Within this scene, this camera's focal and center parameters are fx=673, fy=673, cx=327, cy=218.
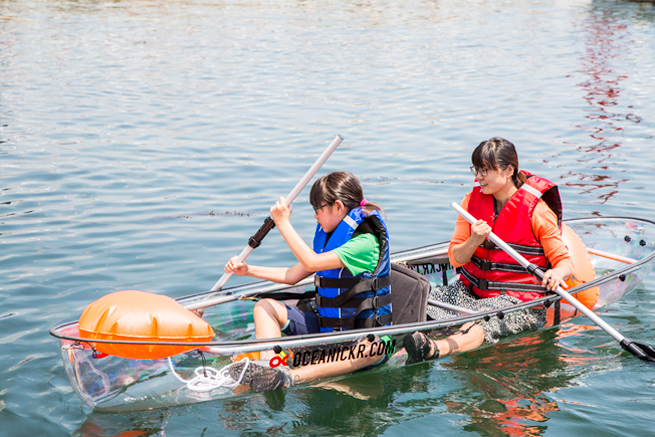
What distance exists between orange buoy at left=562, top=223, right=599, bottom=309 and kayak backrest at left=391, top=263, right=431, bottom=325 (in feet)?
3.78

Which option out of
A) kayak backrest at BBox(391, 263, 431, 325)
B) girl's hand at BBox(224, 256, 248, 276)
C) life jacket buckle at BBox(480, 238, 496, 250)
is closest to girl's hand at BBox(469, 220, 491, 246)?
life jacket buckle at BBox(480, 238, 496, 250)

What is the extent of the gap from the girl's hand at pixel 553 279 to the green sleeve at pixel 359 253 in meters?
1.12

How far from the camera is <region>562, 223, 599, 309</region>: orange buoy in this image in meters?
4.42

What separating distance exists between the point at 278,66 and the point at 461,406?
13.3m

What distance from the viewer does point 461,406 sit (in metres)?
3.65

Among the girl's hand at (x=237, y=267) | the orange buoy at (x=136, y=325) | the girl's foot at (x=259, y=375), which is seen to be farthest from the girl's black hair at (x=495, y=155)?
the orange buoy at (x=136, y=325)

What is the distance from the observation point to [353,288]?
3.63m

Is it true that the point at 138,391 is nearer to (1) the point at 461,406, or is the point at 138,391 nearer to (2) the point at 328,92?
(1) the point at 461,406

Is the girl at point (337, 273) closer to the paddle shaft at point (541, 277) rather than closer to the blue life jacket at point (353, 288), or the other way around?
the blue life jacket at point (353, 288)

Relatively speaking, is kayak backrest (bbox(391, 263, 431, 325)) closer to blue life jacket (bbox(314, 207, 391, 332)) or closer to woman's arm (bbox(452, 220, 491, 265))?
blue life jacket (bbox(314, 207, 391, 332))

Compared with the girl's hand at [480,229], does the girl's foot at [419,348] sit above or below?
below

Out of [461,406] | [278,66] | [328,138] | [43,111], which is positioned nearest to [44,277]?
[461,406]

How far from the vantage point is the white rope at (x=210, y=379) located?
3422 millimetres

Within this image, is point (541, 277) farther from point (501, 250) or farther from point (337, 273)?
point (337, 273)
